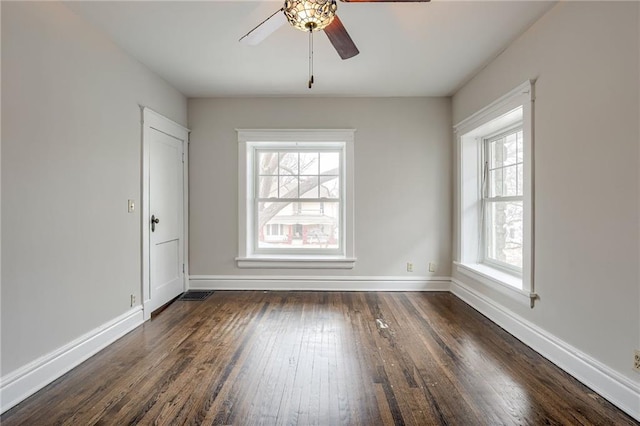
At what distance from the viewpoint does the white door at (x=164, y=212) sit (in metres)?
3.26

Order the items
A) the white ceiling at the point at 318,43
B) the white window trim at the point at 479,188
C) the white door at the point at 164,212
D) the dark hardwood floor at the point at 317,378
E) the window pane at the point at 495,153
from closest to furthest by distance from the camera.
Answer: the dark hardwood floor at the point at 317,378 < the white ceiling at the point at 318,43 < the white window trim at the point at 479,188 < the white door at the point at 164,212 < the window pane at the point at 495,153

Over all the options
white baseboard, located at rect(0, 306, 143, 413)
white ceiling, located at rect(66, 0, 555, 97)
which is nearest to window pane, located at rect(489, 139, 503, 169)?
white ceiling, located at rect(66, 0, 555, 97)

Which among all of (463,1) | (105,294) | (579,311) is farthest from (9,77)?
(579,311)

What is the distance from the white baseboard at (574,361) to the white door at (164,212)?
3372 millimetres

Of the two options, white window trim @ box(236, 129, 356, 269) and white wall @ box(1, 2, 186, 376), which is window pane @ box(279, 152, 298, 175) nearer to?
white window trim @ box(236, 129, 356, 269)

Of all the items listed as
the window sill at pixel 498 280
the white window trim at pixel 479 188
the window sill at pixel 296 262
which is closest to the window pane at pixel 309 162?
the window sill at pixel 296 262

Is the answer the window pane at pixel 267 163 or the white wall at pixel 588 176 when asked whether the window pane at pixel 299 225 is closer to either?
the window pane at pixel 267 163

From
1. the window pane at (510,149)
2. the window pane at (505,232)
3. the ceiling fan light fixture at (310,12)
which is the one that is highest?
the ceiling fan light fixture at (310,12)

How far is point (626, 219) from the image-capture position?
68.9 inches

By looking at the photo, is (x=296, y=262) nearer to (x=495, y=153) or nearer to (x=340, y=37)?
(x=495, y=153)

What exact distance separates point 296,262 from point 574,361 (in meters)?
2.86

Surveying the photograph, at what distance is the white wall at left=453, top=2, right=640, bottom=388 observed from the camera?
1741 millimetres

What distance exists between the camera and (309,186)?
14.1ft

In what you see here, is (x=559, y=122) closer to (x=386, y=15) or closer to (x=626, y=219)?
(x=626, y=219)
